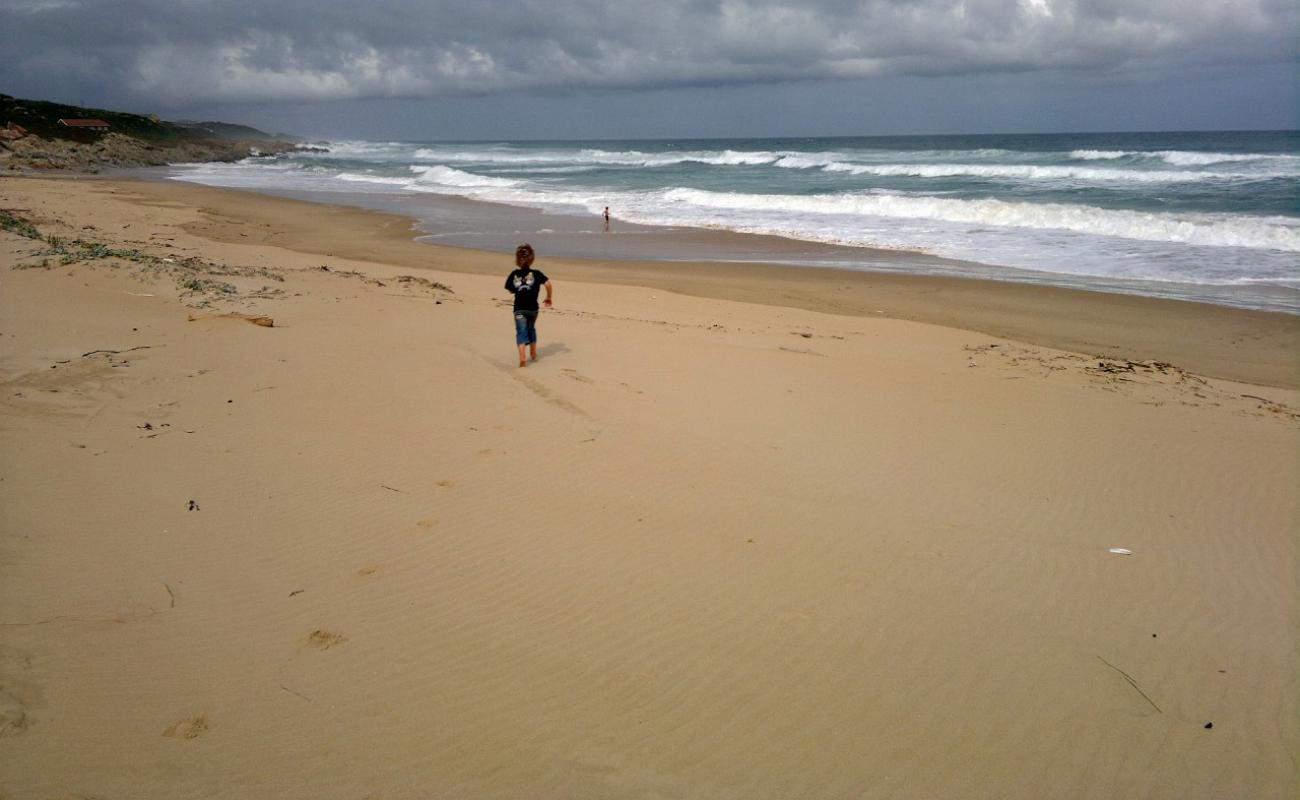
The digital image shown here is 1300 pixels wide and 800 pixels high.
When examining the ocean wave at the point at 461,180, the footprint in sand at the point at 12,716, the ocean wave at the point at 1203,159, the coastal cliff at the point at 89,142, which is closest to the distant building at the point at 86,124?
the coastal cliff at the point at 89,142

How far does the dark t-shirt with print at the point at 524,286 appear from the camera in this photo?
25.0 ft

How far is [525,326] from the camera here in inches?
308

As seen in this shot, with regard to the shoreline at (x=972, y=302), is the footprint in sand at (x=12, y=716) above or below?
below

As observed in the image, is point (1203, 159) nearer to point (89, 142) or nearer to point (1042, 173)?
point (1042, 173)

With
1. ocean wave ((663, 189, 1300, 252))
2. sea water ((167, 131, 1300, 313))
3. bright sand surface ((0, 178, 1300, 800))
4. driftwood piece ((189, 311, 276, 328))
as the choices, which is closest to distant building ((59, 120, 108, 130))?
sea water ((167, 131, 1300, 313))

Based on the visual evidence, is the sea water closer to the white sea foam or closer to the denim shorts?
the white sea foam

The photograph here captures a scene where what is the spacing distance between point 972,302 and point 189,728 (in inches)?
517

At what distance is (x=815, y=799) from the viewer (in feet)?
9.30

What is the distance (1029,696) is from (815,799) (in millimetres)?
1208

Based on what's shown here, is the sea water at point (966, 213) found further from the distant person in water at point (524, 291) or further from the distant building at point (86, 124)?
the distant building at point (86, 124)

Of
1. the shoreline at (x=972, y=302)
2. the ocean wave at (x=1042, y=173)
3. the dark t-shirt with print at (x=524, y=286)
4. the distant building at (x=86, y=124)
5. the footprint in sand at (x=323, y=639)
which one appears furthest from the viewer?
the distant building at (x=86, y=124)

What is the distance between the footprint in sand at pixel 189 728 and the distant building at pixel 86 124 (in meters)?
72.5

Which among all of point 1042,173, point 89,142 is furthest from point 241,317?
point 89,142

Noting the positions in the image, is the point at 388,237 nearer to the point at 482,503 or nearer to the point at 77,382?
the point at 77,382
